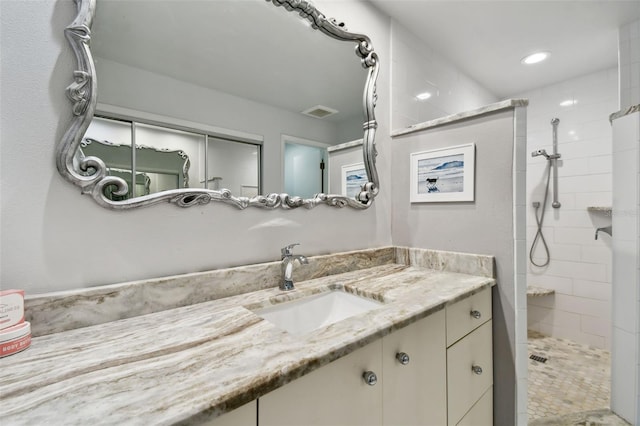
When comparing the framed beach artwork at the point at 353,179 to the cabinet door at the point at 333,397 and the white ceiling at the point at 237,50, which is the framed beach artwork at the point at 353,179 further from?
the cabinet door at the point at 333,397

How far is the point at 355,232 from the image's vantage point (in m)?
1.45

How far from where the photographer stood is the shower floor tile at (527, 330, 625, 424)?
1.60m

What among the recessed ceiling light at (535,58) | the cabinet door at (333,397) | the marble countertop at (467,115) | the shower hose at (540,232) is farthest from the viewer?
the shower hose at (540,232)

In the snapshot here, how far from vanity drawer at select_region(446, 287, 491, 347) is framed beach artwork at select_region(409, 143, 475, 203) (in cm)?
47

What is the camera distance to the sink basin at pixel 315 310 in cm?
99

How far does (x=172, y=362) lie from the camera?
1.86 feet

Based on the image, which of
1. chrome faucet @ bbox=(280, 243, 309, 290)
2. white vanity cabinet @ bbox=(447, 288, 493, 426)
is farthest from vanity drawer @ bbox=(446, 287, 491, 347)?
chrome faucet @ bbox=(280, 243, 309, 290)

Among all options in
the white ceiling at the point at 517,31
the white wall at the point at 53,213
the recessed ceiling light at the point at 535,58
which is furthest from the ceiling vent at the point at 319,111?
the recessed ceiling light at the point at 535,58

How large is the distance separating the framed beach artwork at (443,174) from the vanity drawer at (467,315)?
47 centimetres

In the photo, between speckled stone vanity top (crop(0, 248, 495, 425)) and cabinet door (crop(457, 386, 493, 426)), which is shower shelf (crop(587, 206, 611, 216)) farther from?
speckled stone vanity top (crop(0, 248, 495, 425))

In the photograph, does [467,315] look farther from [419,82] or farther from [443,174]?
[419,82]

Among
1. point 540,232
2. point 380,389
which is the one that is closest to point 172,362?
point 380,389

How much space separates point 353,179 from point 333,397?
40.4 inches

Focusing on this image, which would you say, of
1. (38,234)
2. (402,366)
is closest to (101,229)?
(38,234)
